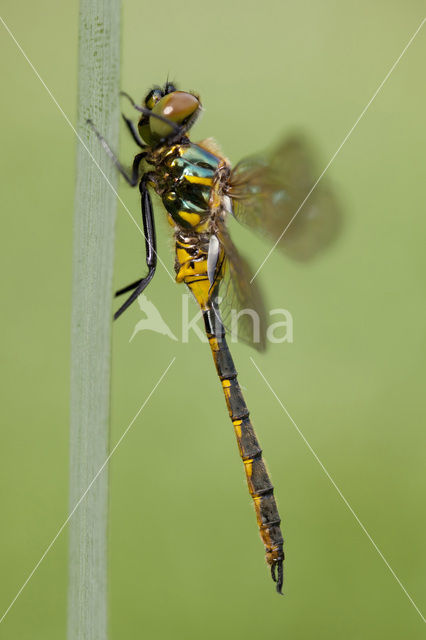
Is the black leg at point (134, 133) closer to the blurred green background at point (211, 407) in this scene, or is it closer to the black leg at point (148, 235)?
the black leg at point (148, 235)

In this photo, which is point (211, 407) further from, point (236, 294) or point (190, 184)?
point (190, 184)

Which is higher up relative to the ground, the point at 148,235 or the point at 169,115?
the point at 169,115

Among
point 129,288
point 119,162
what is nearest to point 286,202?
point 129,288

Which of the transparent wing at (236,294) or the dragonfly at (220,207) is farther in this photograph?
the transparent wing at (236,294)

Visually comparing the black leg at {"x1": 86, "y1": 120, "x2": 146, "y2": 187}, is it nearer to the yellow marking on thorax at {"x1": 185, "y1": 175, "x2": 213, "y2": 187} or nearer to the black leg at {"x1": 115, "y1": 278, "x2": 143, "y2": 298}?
the yellow marking on thorax at {"x1": 185, "y1": 175, "x2": 213, "y2": 187}

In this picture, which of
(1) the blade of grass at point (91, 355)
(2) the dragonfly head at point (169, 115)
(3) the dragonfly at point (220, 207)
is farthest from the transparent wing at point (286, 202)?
(1) the blade of grass at point (91, 355)

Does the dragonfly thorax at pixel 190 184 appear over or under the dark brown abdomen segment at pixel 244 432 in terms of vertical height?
over

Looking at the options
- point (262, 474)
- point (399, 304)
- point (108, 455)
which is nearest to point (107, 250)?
point (108, 455)
